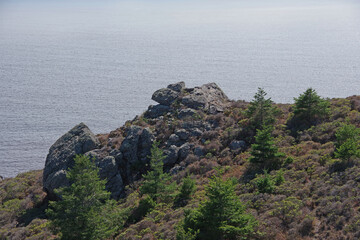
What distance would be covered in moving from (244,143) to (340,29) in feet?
386

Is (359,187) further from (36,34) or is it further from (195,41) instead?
(36,34)

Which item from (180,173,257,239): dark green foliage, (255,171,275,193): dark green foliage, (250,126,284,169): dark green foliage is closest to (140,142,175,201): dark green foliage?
(255,171,275,193): dark green foliage

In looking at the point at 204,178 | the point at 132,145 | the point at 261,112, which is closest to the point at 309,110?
the point at 261,112

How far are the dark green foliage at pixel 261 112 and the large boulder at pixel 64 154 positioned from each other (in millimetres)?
15668

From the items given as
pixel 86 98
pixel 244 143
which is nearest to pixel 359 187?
pixel 244 143

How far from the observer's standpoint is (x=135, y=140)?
105ft

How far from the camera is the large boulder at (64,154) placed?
2960 centimetres

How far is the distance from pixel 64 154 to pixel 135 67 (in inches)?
2359

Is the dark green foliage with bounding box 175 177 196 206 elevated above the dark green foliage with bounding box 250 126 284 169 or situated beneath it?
situated beneath

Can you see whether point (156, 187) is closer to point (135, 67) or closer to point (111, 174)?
point (111, 174)

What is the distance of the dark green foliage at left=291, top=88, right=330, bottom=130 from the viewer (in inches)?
1184

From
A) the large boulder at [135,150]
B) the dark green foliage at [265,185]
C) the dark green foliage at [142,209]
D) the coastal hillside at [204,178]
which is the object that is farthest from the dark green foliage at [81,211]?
the large boulder at [135,150]

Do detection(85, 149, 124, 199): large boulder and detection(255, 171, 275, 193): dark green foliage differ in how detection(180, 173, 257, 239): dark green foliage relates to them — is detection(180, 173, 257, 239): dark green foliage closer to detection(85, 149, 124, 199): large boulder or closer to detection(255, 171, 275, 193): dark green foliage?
detection(255, 171, 275, 193): dark green foliage

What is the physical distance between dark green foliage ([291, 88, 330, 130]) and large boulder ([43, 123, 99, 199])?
1978cm
